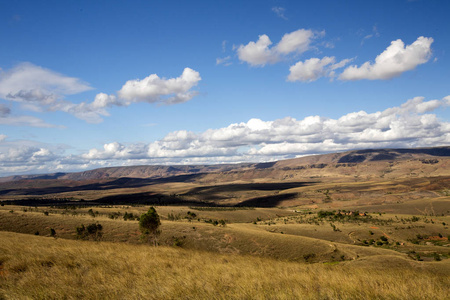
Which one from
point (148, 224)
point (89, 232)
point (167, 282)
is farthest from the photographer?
point (89, 232)

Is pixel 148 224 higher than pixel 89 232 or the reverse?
higher

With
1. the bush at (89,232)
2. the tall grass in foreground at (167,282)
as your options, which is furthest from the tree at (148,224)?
the tall grass in foreground at (167,282)

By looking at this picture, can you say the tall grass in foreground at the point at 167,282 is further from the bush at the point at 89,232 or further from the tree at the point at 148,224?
the bush at the point at 89,232

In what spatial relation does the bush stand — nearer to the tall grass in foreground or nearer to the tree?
the tree

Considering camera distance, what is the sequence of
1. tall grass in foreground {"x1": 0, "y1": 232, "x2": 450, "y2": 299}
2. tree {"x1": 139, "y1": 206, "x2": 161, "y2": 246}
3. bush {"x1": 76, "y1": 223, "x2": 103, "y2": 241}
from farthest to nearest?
bush {"x1": 76, "y1": 223, "x2": 103, "y2": 241}, tree {"x1": 139, "y1": 206, "x2": 161, "y2": 246}, tall grass in foreground {"x1": 0, "y1": 232, "x2": 450, "y2": 299}

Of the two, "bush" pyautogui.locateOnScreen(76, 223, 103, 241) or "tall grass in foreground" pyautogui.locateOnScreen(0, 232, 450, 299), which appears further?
"bush" pyautogui.locateOnScreen(76, 223, 103, 241)

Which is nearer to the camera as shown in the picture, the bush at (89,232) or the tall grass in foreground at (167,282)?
the tall grass in foreground at (167,282)

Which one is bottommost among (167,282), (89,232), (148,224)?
(89,232)

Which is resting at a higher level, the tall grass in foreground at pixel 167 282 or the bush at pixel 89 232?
the tall grass in foreground at pixel 167 282

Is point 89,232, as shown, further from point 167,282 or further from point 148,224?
point 167,282

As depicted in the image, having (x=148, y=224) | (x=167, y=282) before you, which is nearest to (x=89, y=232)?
(x=148, y=224)

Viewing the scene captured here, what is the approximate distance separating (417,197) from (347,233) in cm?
8869

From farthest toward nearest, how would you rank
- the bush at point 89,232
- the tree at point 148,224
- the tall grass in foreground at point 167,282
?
the bush at point 89,232 → the tree at point 148,224 → the tall grass in foreground at point 167,282


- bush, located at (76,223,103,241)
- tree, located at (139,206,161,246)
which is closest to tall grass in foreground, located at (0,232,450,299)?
tree, located at (139,206,161,246)
